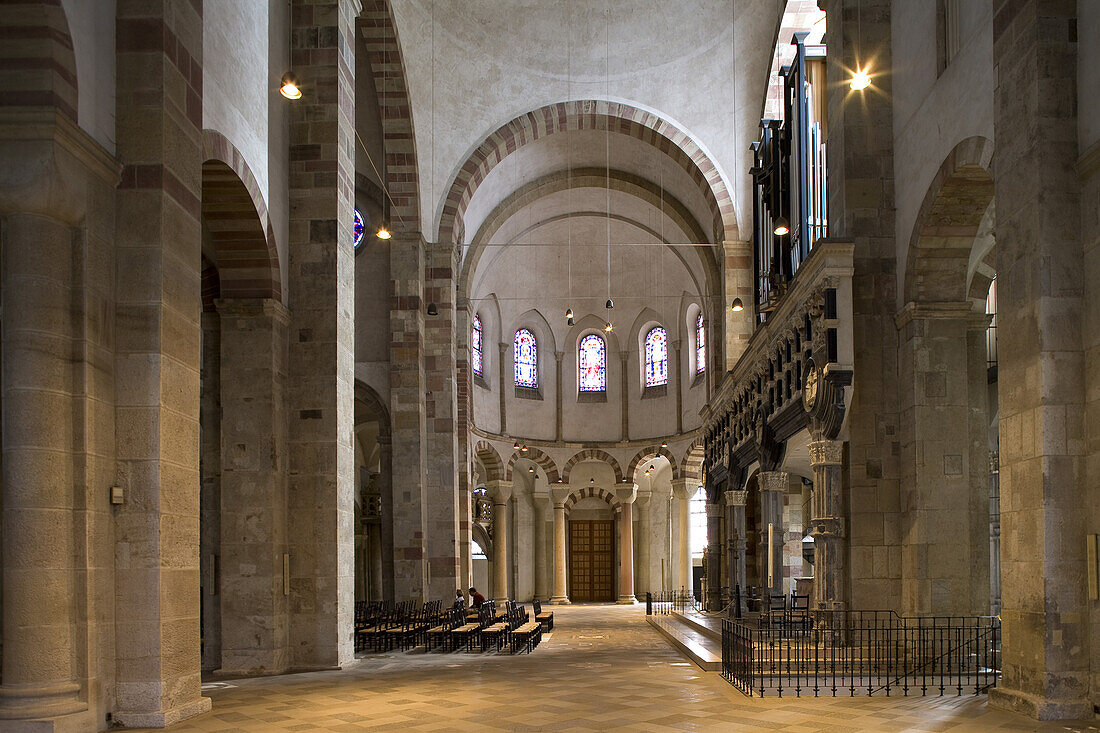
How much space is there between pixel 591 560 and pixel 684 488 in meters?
5.69

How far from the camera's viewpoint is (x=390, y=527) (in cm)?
2445

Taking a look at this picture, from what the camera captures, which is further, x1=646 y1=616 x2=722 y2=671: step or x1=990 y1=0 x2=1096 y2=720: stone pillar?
x1=646 y1=616 x2=722 y2=671: step

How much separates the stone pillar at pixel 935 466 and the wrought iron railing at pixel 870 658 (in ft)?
1.40

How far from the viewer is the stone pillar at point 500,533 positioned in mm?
37688

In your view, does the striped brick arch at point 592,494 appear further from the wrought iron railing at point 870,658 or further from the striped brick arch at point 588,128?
the wrought iron railing at point 870,658

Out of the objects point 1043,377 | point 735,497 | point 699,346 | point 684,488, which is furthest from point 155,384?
point 699,346

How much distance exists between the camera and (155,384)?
10.1 m

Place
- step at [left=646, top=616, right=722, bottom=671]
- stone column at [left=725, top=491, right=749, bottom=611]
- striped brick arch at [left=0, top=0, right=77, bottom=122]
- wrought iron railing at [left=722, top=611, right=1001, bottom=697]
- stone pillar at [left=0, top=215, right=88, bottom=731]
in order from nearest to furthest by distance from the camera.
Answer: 1. stone pillar at [left=0, top=215, right=88, bottom=731]
2. striped brick arch at [left=0, top=0, right=77, bottom=122]
3. wrought iron railing at [left=722, top=611, right=1001, bottom=697]
4. step at [left=646, top=616, right=722, bottom=671]
5. stone column at [left=725, top=491, right=749, bottom=611]

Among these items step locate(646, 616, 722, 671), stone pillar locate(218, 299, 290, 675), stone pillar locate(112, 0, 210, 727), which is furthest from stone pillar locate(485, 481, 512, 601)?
stone pillar locate(112, 0, 210, 727)

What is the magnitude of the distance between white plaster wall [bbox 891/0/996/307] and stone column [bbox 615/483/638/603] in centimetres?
2572

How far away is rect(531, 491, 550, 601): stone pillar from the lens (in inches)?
1577

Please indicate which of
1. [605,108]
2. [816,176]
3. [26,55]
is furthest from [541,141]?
[26,55]

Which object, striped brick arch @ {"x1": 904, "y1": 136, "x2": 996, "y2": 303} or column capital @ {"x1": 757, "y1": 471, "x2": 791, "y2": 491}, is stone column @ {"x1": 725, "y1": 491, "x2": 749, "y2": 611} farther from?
striped brick arch @ {"x1": 904, "y1": 136, "x2": 996, "y2": 303}

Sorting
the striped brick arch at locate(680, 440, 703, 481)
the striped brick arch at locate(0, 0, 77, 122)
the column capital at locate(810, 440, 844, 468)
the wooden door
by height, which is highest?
the striped brick arch at locate(0, 0, 77, 122)
